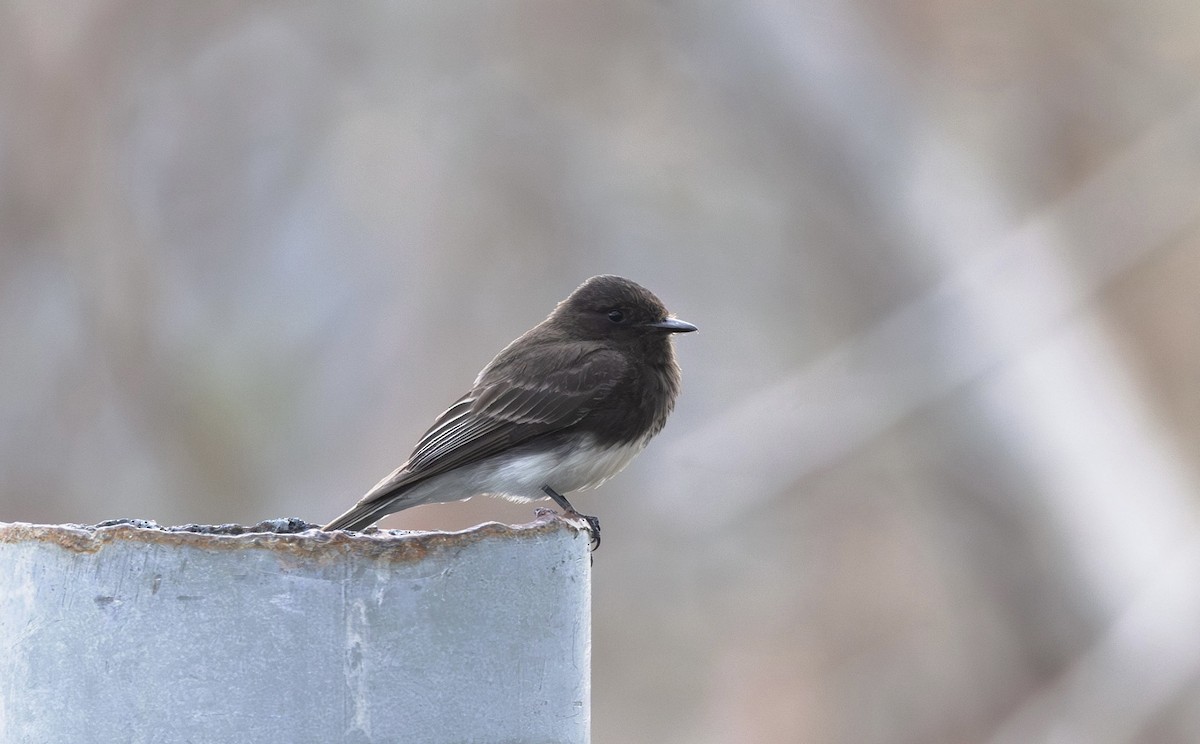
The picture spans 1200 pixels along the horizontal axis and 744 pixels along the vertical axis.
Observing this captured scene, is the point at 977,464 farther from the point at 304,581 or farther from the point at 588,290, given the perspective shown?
the point at 304,581

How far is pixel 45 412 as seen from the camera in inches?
424

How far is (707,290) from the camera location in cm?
1121

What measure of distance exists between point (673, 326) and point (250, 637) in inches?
109

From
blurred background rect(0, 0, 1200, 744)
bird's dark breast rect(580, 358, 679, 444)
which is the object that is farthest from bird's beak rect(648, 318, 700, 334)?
blurred background rect(0, 0, 1200, 744)

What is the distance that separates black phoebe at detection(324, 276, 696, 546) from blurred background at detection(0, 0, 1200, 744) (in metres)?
4.40

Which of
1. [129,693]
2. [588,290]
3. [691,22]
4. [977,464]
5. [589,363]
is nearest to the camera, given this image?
[129,693]

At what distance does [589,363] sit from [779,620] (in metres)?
6.76

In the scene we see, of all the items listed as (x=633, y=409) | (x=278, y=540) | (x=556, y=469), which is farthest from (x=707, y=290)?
(x=278, y=540)

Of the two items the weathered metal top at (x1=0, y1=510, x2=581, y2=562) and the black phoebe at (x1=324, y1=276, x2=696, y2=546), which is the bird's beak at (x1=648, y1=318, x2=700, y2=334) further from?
the weathered metal top at (x1=0, y1=510, x2=581, y2=562)

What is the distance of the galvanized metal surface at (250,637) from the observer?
2.05 meters

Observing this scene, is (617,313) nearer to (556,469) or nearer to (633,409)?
(633,409)

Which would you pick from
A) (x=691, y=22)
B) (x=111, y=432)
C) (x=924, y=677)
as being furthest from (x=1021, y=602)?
(x=111, y=432)

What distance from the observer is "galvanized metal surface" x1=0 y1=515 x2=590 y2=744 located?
6.72 feet

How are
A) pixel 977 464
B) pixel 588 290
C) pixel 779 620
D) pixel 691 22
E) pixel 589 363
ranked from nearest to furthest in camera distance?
1. pixel 589 363
2. pixel 588 290
3. pixel 977 464
4. pixel 691 22
5. pixel 779 620
